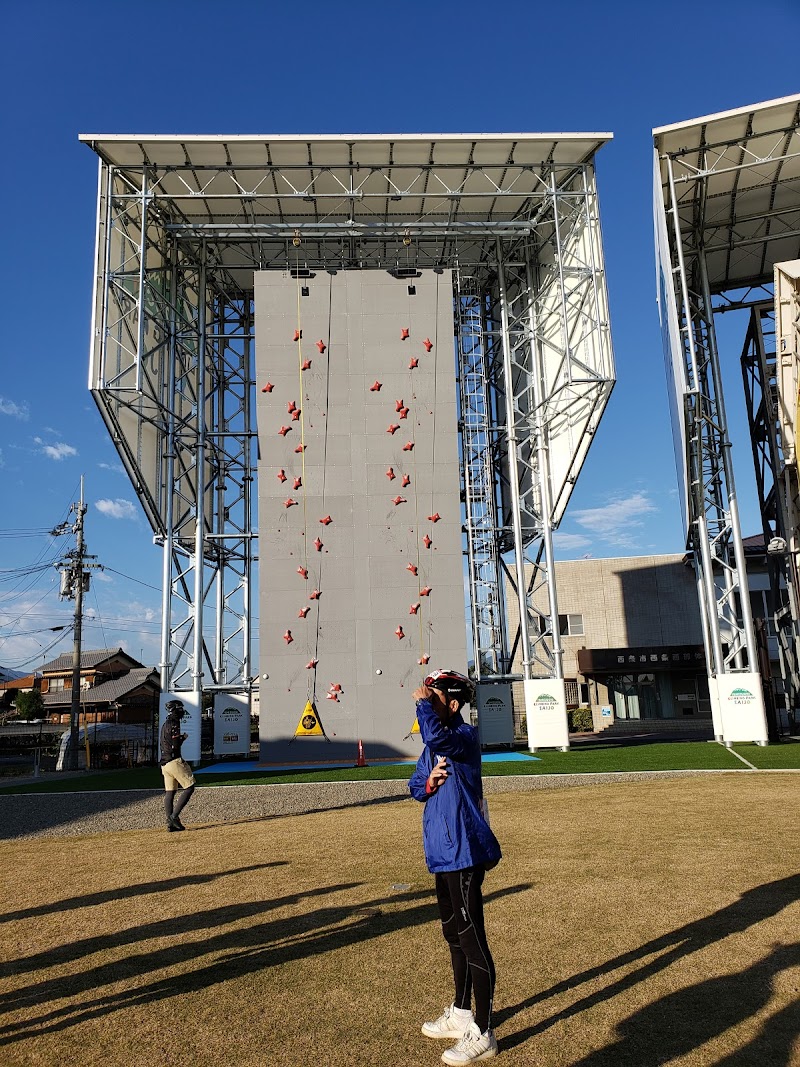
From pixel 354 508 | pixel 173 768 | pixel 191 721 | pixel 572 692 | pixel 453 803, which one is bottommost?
pixel 173 768

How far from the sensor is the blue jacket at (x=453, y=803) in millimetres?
4312

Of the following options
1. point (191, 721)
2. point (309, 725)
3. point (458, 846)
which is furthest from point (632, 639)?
point (458, 846)

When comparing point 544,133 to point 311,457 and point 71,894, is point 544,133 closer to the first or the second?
point 311,457

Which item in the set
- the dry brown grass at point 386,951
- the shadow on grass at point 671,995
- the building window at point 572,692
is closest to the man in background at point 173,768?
the dry brown grass at point 386,951

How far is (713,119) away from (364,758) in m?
23.1

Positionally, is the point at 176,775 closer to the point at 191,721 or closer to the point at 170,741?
the point at 170,741

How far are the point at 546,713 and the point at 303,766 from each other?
8591mm

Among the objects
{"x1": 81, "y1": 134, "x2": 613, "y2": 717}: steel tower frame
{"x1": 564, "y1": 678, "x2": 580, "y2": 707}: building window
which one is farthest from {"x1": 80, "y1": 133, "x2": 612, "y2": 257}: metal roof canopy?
{"x1": 564, "y1": 678, "x2": 580, "y2": 707}: building window

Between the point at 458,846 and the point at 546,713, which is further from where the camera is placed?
the point at 546,713

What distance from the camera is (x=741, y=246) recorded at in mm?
30641

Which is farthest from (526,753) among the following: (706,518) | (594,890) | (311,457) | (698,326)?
(594,890)

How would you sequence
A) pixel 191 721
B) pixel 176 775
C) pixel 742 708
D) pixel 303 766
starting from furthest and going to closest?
pixel 191 721, pixel 742 708, pixel 303 766, pixel 176 775

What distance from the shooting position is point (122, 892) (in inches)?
314

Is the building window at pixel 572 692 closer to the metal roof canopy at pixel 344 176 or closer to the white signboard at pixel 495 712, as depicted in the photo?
the white signboard at pixel 495 712
